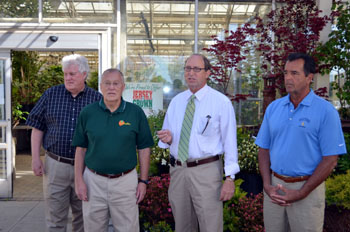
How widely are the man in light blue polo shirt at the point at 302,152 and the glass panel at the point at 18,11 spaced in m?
5.20

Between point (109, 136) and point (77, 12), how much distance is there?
14.4 ft

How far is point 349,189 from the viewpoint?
12.5ft

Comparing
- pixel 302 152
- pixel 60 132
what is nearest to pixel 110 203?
pixel 60 132

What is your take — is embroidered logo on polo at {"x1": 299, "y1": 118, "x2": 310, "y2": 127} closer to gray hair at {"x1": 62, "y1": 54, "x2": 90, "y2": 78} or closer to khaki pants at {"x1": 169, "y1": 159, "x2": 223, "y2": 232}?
khaki pants at {"x1": 169, "y1": 159, "x2": 223, "y2": 232}

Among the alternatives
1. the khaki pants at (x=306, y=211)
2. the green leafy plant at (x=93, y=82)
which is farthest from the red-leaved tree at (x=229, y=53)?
the green leafy plant at (x=93, y=82)

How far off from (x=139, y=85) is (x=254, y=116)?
2.17m

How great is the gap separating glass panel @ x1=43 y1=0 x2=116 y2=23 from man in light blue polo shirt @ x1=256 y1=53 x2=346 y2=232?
472 cm

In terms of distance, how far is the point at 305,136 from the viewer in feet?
7.89

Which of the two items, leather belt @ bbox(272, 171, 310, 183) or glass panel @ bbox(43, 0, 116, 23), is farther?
glass panel @ bbox(43, 0, 116, 23)

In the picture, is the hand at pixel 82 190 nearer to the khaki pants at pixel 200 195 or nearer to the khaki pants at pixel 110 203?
the khaki pants at pixel 110 203

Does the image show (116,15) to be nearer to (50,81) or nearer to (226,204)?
(226,204)

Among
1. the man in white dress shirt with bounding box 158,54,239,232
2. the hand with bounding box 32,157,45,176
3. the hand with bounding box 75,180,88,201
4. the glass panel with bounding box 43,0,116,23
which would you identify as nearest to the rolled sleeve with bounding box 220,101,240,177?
the man in white dress shirt with bounding box 158,54,239,232

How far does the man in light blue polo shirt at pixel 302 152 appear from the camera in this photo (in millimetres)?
2355

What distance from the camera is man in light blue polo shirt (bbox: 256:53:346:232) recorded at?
2355 millimetres
